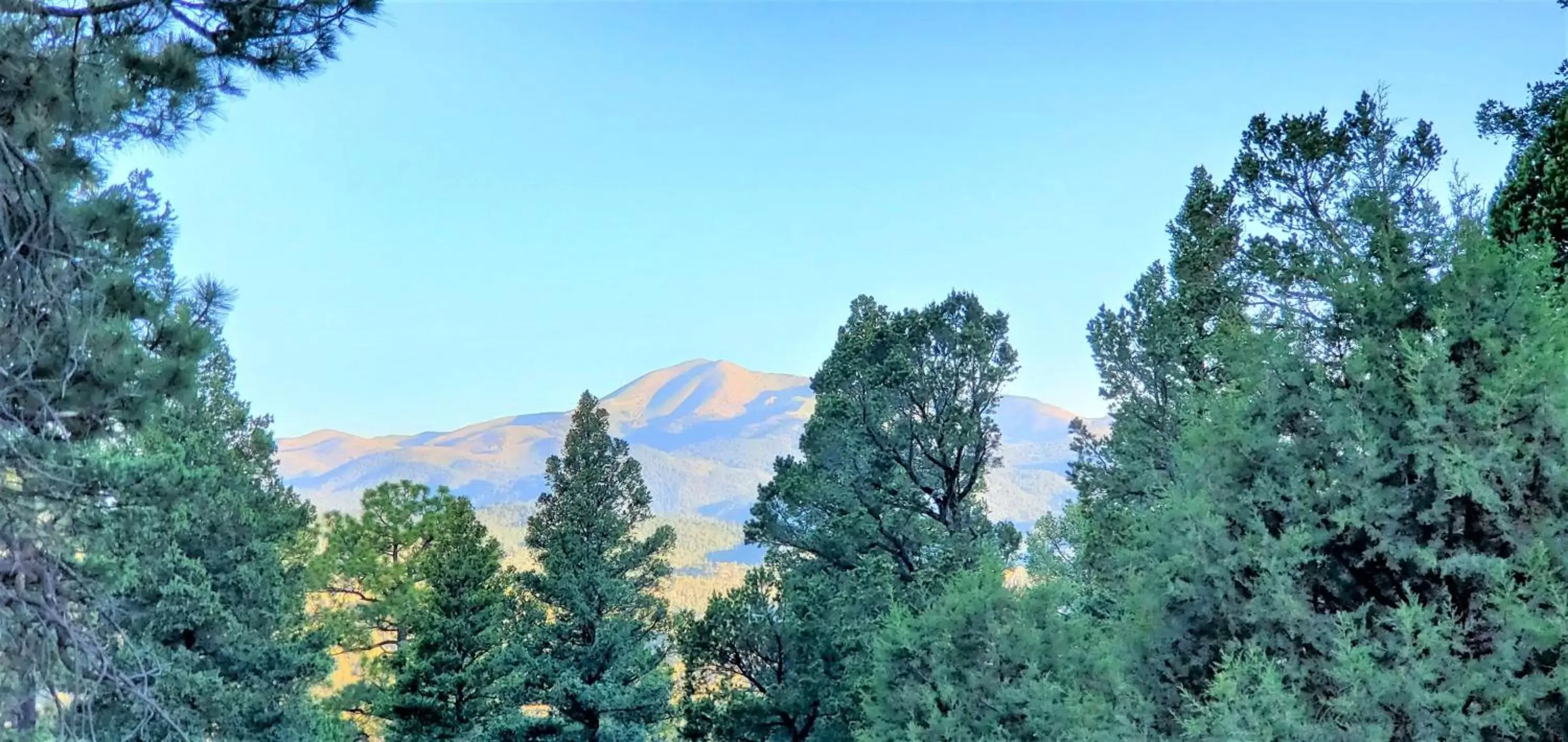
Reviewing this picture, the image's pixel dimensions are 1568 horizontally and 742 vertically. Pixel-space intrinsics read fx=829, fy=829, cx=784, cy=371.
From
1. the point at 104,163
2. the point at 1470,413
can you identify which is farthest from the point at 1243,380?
the point at 104,163

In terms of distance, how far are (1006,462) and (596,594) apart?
392 inches

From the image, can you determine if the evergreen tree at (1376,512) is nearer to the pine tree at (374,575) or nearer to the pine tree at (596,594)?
the pine tree at (596,594)

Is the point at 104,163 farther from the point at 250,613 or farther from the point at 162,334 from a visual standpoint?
the point at 250,613

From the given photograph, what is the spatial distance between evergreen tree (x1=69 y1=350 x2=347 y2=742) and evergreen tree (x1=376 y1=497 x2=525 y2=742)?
2.89m

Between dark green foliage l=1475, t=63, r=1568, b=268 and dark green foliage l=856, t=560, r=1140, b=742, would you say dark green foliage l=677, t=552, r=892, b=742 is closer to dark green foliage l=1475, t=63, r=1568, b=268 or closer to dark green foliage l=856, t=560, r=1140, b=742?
dark green foliage l=856, t=560, r=1140, b=742

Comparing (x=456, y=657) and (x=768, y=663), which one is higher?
(x=456, y=657)

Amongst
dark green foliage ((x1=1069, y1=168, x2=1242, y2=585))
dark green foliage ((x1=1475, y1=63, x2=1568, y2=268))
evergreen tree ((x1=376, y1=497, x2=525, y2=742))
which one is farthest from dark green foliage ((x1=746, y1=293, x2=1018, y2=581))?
evergreen tree ((x1=376, y1=497, x2=525, y2=742))

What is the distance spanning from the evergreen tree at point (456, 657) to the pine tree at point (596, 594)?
93 cm

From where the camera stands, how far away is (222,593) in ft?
39.8

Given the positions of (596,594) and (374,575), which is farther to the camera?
(374,575)

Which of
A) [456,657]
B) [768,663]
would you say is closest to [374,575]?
[456,657]

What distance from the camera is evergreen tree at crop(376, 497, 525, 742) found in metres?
16.3

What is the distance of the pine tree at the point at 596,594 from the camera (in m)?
18.1

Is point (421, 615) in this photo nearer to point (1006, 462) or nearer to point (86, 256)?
point (1006, 462)
